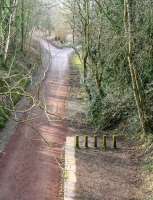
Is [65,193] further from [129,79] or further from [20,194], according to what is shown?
[129,79]

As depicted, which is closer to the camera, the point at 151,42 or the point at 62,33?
the point at 151,42

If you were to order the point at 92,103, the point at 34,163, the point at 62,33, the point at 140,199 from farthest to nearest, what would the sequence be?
the point at 62,33
the point at 92,103
the point at 34,163
the point at 140,199

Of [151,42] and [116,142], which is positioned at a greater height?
[151,42]

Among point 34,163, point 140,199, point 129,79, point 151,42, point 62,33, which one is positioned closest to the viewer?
point 140,199

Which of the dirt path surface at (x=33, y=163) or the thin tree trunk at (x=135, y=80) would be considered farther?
the thin tree trunk at (x=135, y=80)

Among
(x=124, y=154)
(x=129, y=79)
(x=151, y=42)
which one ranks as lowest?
(x=124, y=154)

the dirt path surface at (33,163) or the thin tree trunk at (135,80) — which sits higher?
the thin tree trunk at (135,80)

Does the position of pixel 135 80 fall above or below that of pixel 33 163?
above

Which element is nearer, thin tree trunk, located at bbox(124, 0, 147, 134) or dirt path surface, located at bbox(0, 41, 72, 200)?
dirt path surface, located at bbox(0, 41, 72, 200)

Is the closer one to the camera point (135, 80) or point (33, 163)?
point (33, 163)

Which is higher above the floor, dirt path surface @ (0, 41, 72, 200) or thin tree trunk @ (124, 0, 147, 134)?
thin tree trunk @ (124, 0, 147, 134)

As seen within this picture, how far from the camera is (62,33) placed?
7750 cm

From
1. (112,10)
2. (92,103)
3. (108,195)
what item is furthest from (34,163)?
(112,10)

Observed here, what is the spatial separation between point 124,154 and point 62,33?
57820mm
